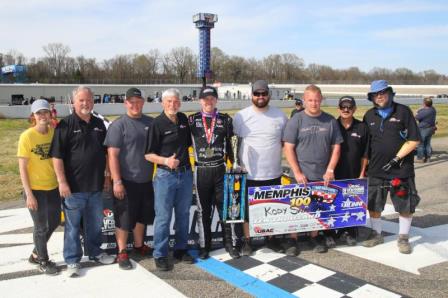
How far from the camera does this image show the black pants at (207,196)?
4.45 m

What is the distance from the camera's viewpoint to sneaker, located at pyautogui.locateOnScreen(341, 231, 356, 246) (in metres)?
Answer: 5.03

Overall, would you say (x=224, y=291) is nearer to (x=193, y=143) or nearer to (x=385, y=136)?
(x=193, y=143)

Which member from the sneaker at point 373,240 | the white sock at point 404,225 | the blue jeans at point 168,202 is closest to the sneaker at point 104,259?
the blue jeans at point 168,202

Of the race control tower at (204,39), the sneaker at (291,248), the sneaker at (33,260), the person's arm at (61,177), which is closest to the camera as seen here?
the person's arm at (61,177)

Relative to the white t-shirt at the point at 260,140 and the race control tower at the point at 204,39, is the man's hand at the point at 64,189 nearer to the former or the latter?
the white t-shirt at the point at 260,140

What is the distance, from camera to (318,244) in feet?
16.1

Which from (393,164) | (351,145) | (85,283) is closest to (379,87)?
(351,145)

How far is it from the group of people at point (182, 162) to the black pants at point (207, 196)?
1 centimetres

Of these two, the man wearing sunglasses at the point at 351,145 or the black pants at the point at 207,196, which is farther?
the man wearing sunglasses at the point at 351,145

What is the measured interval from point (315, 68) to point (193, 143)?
139460 mm

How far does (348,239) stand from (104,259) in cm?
289

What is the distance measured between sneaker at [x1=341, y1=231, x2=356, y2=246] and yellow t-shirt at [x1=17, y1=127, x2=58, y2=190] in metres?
3.44

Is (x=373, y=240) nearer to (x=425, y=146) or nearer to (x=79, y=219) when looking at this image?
(x=79, y=219)

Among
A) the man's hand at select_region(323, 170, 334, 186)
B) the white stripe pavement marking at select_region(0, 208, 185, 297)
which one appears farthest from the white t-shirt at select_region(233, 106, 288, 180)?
the white stripe pavement marking at select_region(0, 208, 185, 297)
